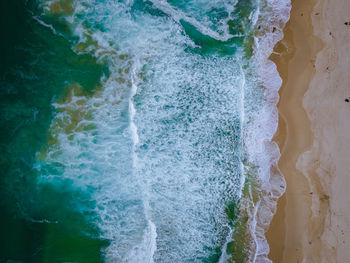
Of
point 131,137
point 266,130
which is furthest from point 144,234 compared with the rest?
point 266,130

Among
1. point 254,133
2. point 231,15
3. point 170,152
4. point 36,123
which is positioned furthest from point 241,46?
point 36,123

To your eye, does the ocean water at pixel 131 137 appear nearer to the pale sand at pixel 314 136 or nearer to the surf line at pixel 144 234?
the surf line at pixel 144 234

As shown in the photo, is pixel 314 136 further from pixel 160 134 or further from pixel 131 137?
pixel 131 137

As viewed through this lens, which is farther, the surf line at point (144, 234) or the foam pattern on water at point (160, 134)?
the foam pattern on water at point (160, 134)

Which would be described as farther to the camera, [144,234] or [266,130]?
[266,130]

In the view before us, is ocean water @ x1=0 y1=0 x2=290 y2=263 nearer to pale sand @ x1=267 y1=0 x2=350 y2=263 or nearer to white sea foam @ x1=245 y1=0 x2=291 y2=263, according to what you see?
white sea foam @ x1=245 y1=0 x2=291 y2=263

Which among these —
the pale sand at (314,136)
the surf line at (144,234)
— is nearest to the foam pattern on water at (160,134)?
the surf line at (144,234)
